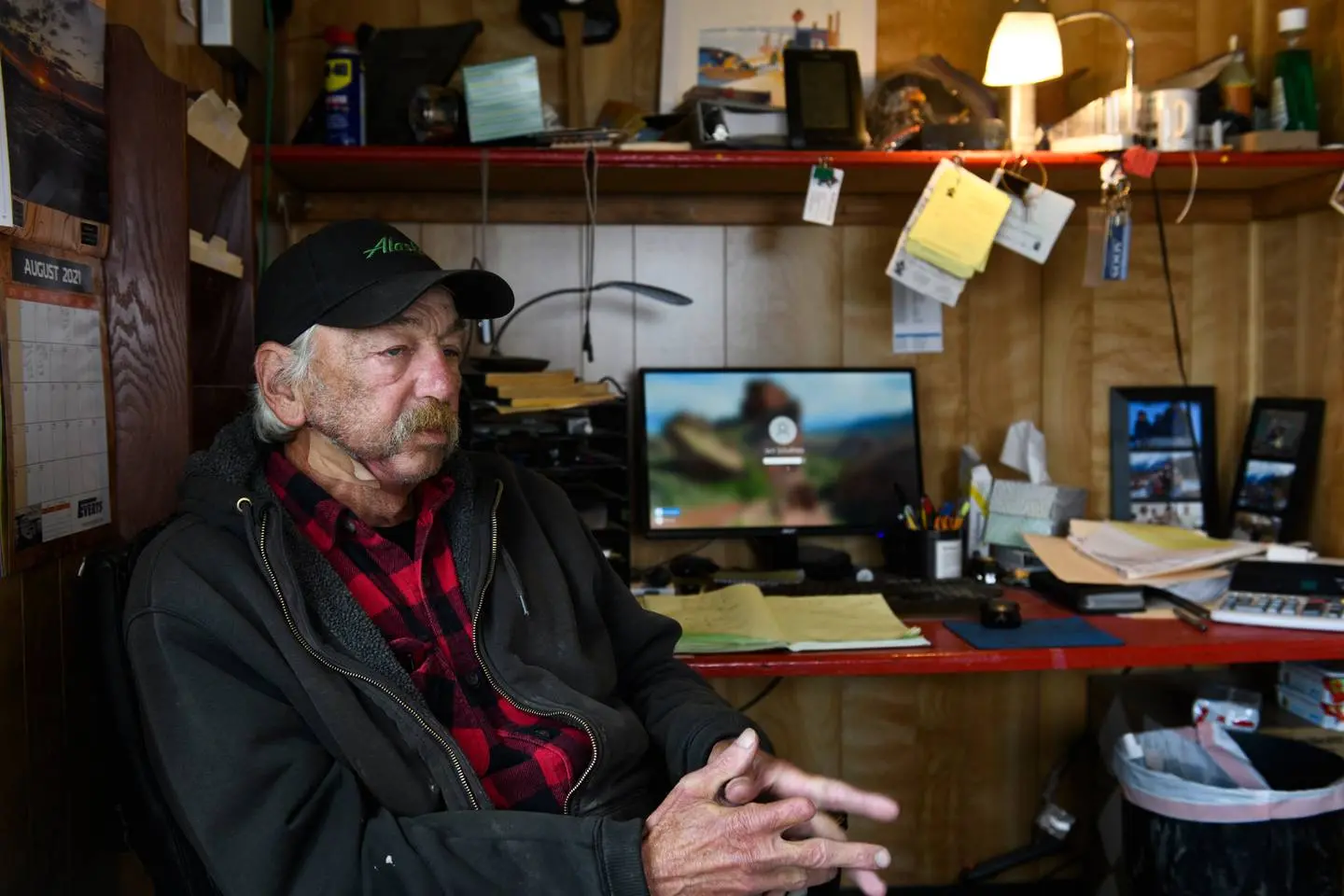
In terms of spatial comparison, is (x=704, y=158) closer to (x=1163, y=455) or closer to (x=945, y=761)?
(x=1163, y=455)

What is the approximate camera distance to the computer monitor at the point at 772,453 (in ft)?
7.89

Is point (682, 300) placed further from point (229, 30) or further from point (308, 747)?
point (308, 747)

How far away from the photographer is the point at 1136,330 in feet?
8.48

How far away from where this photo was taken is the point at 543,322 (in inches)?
97.3

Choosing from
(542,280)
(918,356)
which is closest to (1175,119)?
(918,356)

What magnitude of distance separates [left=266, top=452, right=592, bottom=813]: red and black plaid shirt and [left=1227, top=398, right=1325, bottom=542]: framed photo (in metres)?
1.66

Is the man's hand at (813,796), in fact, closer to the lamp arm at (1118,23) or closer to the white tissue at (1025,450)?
the white tissue at (1025,450)

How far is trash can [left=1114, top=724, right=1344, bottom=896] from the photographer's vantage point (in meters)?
1.95

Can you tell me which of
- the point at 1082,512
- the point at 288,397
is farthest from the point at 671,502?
the point at 288,397

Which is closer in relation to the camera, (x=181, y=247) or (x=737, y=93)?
(x=181, y=247)

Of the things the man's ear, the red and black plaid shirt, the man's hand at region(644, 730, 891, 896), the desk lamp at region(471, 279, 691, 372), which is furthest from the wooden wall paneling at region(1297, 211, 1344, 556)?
the man's ear

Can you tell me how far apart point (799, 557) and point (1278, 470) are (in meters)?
0.97

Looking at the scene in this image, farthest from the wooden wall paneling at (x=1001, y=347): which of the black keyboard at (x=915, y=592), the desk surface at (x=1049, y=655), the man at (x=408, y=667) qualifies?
the man at (x=408, y=667)

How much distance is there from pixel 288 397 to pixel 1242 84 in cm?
187
